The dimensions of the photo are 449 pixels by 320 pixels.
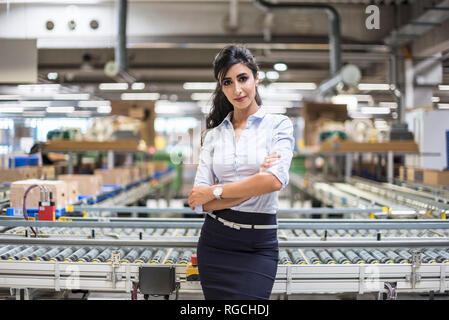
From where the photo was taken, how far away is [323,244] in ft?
5.74

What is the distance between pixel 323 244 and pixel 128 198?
3001 millimetres

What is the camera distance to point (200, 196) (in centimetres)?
132

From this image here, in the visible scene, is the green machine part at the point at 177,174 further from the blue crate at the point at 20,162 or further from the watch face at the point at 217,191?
the watch face at the point at 217,191

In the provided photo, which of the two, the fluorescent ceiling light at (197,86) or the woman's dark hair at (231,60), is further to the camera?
the fluorescent ceiling light at (197,86)

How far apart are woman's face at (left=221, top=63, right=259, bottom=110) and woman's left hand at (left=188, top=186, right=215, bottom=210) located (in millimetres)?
305

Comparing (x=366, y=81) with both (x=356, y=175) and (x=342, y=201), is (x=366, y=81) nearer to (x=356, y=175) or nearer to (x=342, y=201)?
(x=356, y=175)

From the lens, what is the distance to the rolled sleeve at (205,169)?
1367 mm

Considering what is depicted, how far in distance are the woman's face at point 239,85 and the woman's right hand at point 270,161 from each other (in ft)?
0.70

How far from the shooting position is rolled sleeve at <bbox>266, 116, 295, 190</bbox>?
1240 mm

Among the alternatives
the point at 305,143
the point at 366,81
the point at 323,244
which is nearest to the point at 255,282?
the point at 323,244

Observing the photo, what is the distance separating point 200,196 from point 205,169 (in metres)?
0.11

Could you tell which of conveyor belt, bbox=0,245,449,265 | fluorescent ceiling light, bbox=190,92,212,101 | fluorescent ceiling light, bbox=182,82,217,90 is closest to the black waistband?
conveyor belt, bbox=0,245,449,265

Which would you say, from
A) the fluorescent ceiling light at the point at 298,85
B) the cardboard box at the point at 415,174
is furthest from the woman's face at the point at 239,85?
the fluorescent ceiling light at the point at 298,85

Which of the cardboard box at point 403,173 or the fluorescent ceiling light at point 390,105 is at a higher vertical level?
the fluorescent ceiling light at point 390,105
